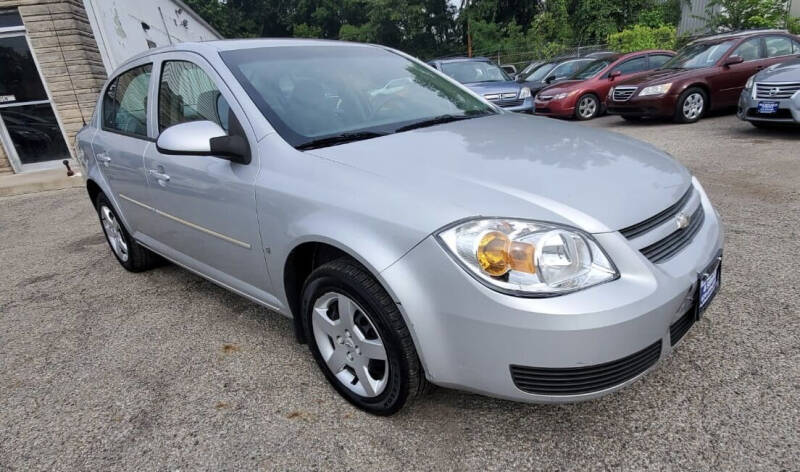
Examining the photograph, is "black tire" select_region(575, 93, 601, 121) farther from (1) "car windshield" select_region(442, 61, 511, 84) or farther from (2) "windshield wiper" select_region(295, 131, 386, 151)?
(2) "windshield wiper" select_region(295, 131, 386, 151)

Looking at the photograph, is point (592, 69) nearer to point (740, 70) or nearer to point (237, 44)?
point (740, 70)

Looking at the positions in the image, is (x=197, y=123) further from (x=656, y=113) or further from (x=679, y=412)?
(x=656, y=113)

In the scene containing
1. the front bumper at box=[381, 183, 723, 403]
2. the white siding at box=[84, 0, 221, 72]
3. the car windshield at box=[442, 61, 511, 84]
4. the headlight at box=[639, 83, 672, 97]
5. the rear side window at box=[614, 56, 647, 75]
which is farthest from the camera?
the rear side window at box=[614, 56, 647, 75]

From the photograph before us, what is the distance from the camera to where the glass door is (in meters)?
8.33

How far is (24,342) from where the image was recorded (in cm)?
304

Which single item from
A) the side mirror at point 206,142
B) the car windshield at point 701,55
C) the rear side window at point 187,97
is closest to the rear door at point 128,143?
the rear side window at point 187,97

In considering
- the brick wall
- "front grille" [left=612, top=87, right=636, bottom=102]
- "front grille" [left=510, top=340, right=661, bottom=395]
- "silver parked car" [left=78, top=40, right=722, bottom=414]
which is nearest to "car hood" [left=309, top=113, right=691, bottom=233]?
"silver parked car" [left=78, top=40, right=722, bottom=414]

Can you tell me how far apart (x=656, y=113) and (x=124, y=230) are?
8284mm

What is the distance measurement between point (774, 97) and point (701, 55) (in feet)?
9.05

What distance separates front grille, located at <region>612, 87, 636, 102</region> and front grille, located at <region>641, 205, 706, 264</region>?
25.6 ft

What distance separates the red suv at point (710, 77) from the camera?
820 centimetres

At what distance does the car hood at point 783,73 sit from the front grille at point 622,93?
241cm

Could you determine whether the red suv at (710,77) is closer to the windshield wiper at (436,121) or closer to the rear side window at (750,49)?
the rear side window at (750,49)

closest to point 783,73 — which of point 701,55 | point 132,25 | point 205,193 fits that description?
point 701,55
